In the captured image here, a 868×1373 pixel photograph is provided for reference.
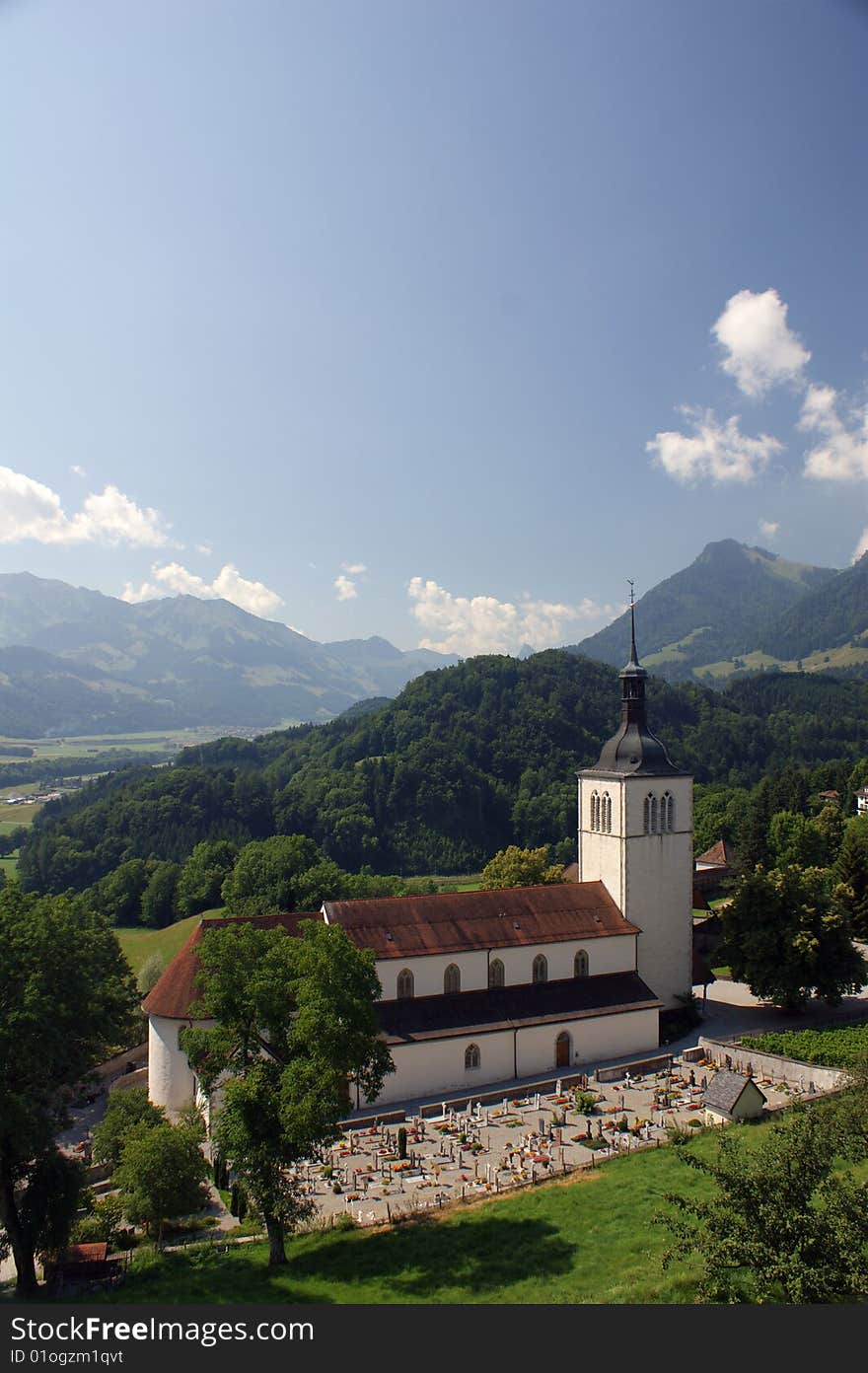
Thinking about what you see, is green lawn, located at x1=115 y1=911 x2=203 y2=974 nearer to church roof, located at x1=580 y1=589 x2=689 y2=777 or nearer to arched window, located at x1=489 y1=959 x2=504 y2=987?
arched window, located at x1=489 y1=959 x2=504 y2=987

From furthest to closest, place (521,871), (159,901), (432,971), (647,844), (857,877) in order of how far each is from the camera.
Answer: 1. (159,901)
2. (521,871)
3. (857,877)
4. (647,844)
5. (432,971)

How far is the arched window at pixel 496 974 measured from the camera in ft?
123

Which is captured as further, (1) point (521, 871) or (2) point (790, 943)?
(1) point (521, 871)

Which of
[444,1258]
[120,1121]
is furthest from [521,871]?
[444,1258]

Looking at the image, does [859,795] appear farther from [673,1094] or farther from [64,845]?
[64,845]

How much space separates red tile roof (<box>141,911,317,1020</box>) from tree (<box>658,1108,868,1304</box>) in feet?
71.5

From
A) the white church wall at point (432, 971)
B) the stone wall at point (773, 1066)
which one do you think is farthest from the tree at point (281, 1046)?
the stone wall at point (773, 1066)

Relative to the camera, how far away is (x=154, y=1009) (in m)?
34.5

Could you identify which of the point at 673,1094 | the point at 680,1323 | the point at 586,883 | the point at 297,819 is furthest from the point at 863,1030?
the point at 297,819

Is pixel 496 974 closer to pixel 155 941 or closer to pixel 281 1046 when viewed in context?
pixel 281 1046

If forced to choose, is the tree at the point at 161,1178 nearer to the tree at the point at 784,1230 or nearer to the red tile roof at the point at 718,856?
the tree at the point at 784,1230

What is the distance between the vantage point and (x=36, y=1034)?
2159cm

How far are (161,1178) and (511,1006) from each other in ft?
54.7

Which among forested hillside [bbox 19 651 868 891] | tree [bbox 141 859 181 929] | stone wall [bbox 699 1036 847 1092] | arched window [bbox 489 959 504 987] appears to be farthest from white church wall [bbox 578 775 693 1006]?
forested hillside [bbox 19 651 868 891]
